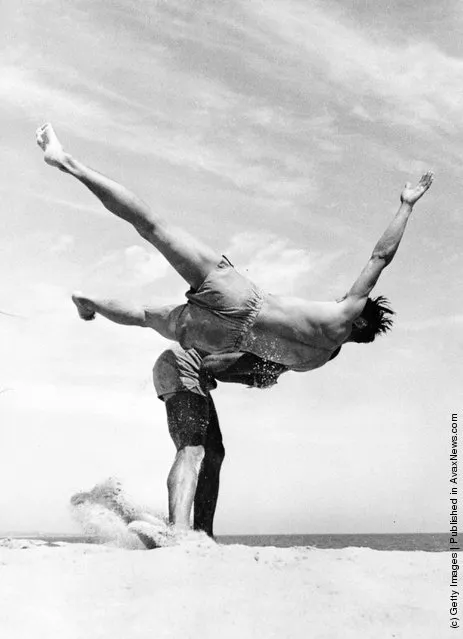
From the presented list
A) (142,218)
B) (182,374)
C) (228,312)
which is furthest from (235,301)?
(182,374)

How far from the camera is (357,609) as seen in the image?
12.8 ft

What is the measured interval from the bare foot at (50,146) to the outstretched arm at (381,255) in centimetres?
203

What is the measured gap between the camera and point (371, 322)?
5.57 m

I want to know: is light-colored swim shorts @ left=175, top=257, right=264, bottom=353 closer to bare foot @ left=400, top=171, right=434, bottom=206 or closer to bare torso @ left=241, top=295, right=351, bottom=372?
bare torso @ left=241, top=295, right=351, bottom=372

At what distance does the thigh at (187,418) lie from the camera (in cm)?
583

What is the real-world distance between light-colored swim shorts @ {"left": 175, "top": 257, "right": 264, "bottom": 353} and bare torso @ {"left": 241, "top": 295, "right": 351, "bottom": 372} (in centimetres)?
7

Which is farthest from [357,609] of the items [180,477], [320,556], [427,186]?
[427,186]

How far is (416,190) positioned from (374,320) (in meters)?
0.96

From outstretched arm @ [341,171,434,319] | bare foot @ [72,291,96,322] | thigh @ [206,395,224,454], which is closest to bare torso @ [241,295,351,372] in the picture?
outstretched arm @ [341,171,434,319]

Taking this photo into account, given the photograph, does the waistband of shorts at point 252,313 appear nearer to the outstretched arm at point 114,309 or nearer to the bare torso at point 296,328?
the bare torso at point 296,328

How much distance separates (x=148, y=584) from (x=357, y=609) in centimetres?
106

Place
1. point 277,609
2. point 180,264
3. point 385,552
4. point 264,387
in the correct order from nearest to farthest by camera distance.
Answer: point 277,609
point 180,264
point 385,552
point 264,387

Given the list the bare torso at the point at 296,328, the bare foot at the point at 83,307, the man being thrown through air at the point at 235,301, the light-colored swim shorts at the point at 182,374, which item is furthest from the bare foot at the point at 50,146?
the light-colored swim shorts at the point at 182,374

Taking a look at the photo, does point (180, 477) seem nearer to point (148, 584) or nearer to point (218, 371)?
point (218, 371)
